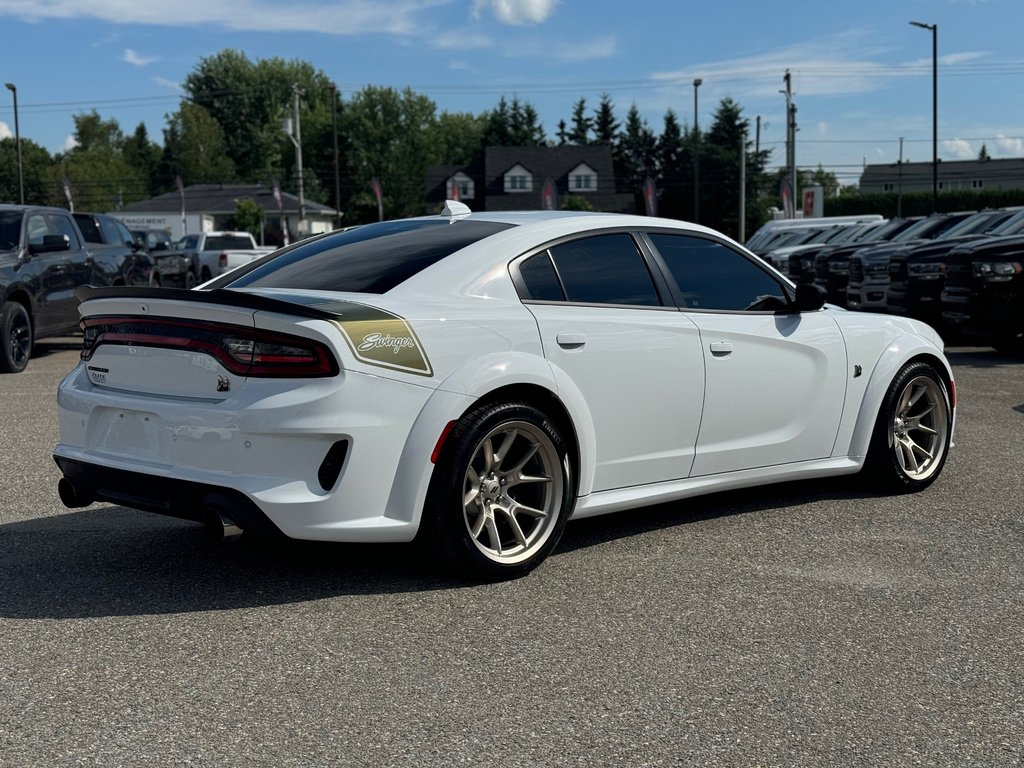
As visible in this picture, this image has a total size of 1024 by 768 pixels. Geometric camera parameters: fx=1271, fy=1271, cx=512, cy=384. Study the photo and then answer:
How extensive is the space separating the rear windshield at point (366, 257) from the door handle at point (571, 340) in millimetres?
565

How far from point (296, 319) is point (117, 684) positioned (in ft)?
4.56

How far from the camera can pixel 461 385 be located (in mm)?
4777

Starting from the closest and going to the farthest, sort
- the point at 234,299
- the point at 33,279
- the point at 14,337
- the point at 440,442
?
the point at 234,299, the point at 440,442, the point at 14,337, the point at 33,279

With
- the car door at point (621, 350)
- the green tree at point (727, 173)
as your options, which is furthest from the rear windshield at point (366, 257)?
the green tree at point (727, 173)

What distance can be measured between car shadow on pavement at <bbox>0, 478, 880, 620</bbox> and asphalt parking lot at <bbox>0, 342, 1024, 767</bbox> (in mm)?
17

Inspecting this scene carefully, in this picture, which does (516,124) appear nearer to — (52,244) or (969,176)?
(969,176)

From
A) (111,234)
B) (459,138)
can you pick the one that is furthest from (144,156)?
(111,234)

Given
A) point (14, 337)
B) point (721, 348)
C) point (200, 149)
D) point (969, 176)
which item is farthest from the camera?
point (969, 176)

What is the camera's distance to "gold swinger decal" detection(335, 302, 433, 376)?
14.9 ft

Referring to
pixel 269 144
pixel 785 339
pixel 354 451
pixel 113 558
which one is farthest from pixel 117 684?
pixel 269 144

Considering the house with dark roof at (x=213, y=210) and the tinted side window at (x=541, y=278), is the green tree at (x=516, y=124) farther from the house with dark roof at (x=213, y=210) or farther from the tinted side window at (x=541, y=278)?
the tinted side window at (x=541, y=278)

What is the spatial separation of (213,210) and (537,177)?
28.0m

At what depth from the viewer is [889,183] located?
143 meters

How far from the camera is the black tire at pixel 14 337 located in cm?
1341
